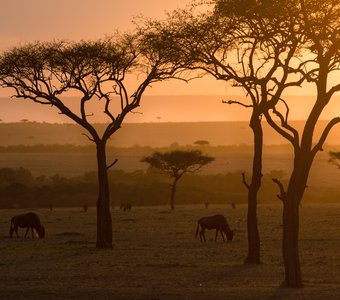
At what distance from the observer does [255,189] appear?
3152cm

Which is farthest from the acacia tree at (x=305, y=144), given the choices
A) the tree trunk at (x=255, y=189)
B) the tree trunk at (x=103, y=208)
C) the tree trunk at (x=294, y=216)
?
the tree trunk at (x=103, y=208)

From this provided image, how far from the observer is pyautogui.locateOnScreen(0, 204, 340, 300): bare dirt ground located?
2325 centimetres

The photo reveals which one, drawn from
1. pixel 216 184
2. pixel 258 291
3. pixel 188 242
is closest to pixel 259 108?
pixel 258 291

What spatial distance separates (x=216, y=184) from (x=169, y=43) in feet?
279

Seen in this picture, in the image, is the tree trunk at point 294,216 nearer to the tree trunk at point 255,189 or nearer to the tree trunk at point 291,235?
the tree trunk at point 291,235

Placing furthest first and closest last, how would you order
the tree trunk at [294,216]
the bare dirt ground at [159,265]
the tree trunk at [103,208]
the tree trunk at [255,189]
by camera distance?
1. the tree trunk at [103,208]
2. the tree trunk at [255,189]
3. the tree trunk at [294,216]
4. the bare dirt ground at [159,265]

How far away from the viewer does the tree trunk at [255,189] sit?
102ft

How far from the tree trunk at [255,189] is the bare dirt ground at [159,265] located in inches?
21.7

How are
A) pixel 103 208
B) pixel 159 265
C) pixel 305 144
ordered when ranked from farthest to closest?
pixel 103 208
pixel 159 265
pixel 305 144

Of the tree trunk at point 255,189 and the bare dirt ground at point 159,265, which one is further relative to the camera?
the tree trunk at point 255,189

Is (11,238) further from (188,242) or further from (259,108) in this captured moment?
(259,108)

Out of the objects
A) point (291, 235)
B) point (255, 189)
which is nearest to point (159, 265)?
point (255, 189)

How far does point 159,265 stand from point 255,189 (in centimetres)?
390

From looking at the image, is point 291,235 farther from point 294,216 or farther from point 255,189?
point 255,189
